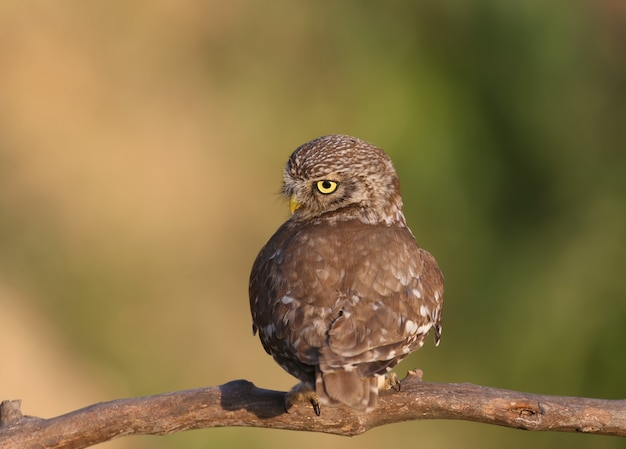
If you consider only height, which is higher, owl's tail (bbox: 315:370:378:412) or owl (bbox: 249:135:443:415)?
owl (bbox: 249:135:443:415)

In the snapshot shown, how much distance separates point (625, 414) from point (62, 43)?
20.7 feet

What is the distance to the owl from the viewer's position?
377cm

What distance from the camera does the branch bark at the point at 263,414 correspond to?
4.03 meters

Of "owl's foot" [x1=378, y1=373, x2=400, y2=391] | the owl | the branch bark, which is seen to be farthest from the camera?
"owl's foot" [x1=378, y1=373, x2=400, y2=391]

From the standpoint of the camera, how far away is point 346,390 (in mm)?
3641

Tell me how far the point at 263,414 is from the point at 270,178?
446 cm

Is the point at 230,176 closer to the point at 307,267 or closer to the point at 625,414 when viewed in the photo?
the point at 307,267

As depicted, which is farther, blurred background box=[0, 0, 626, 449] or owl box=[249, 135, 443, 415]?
blurred background box=[0, 0, 626, 449]

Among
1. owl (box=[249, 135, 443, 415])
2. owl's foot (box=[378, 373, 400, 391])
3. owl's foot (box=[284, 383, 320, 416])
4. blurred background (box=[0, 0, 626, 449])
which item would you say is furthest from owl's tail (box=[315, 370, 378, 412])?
blurred background (box=[0, 0, 626, 449])

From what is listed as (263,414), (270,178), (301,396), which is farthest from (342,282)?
(270,178)

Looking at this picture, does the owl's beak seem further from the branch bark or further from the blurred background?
the blurred background

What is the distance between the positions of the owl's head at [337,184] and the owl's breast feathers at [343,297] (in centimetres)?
10

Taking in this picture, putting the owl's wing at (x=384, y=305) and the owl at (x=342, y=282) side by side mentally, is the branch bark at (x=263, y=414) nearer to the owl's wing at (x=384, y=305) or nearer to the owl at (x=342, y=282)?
the owl at (x=342, y=282)

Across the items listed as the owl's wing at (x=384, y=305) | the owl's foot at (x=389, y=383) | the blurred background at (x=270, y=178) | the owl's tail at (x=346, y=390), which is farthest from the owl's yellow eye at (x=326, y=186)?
the blurred background at (x=270, y=178)
